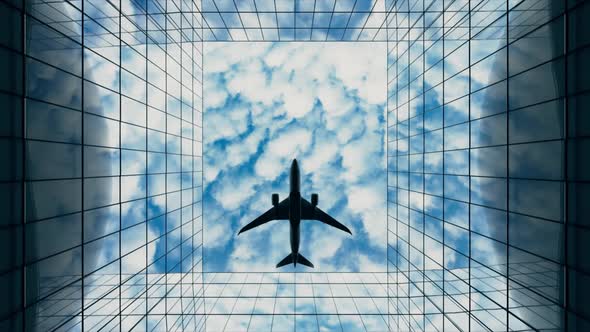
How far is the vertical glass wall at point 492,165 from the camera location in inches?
398

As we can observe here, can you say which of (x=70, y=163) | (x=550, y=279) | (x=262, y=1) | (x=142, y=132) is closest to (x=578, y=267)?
(x=550, y=279)

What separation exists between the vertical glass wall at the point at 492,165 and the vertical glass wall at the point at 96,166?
19711mm

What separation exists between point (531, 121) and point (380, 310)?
19436 millimetres

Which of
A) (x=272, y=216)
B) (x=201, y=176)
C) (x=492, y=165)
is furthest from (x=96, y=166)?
(x=492, y=165)

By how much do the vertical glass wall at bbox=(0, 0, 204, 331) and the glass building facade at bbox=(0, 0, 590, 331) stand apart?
0.34ft

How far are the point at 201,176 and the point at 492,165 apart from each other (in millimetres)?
25972

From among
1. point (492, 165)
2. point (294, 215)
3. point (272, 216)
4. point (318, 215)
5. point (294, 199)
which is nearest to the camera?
point (492, 165)

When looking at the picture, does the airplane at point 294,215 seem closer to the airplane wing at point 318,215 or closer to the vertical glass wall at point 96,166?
the airplane wing at point 318,215

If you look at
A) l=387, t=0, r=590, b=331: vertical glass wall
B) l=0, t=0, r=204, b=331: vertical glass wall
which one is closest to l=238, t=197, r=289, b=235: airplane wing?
l=0, t=0, r=204, b=331: vertical glass wall

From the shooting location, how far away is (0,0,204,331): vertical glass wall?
34.6ft

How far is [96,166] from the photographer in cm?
1501

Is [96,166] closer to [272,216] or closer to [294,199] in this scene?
[294,199]

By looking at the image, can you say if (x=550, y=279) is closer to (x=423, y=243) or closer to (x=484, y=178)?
(x=484, y=178)

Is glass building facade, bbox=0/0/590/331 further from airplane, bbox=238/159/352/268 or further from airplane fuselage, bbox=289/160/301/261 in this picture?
airplane fuselage, bbox=289/160/301/261
